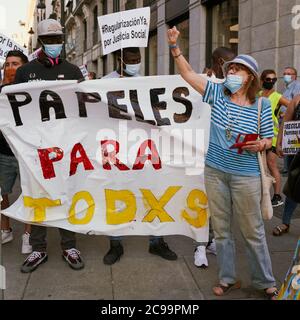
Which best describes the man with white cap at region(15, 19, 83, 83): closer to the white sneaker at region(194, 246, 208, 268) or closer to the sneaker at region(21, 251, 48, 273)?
the sneaker at region(21, 251, 48, 273)

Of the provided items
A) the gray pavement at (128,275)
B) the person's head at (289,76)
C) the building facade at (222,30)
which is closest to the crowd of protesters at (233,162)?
the gray pavement at (128,275)

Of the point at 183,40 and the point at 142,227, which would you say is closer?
the point at 142,227

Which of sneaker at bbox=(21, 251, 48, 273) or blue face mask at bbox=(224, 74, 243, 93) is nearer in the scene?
blue face mask at bbox=(224, 74, 243, 93)

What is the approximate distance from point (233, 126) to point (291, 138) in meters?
1.25

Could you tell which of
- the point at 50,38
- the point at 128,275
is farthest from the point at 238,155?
the point at 50,38

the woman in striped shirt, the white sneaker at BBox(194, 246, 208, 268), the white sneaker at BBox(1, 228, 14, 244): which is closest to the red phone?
the woman in striped shirt

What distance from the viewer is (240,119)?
3340mm

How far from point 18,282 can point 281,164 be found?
22.4 ft

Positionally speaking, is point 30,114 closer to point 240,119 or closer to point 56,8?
point 240,119

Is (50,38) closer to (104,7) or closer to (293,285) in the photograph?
(293,285)

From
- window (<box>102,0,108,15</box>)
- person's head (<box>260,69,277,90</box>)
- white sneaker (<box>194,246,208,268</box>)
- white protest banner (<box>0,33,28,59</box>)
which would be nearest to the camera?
white sneaker (<box>194,246,208,268</box>)

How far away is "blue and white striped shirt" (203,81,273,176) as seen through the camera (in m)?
3.35

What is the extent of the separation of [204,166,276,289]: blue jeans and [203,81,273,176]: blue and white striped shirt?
0.24 ft
